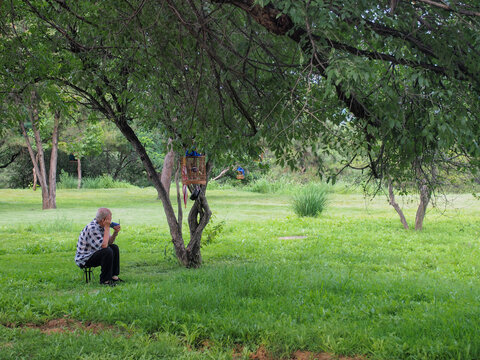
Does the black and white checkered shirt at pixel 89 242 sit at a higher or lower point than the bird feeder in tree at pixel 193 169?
lower

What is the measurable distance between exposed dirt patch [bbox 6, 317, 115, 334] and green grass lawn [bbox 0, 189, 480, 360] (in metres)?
0.04

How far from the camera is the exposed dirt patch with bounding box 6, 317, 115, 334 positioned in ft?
18.0

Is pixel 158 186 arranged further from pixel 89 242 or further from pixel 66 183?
pixel 66 183

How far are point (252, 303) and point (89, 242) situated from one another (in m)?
3.20

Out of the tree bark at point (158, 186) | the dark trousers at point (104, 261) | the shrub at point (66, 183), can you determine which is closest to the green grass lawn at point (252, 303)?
the dark trousers at point (104, 261)

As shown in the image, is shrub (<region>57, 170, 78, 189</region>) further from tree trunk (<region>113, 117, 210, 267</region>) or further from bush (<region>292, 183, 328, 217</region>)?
tree trunk (<region>113, 117, 210, 267</region>)

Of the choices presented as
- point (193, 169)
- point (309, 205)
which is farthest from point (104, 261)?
point (309, 205)

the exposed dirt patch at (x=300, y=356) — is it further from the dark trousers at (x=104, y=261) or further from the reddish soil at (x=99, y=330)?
the dark trousers at (x=104, y=261)

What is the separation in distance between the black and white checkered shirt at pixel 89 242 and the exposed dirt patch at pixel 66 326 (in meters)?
2.27

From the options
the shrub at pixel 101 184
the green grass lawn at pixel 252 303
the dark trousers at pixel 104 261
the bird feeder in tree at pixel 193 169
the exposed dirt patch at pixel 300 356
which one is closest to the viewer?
the exposed dirt patch at pixel 300 356

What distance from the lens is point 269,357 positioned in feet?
15.8

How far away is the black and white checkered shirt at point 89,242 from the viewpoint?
8.06 m

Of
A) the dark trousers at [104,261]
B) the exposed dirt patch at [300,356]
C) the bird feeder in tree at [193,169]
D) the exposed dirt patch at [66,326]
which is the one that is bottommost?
the exposed dirt patch at [300,356]

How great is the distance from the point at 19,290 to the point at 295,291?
4.05 m
